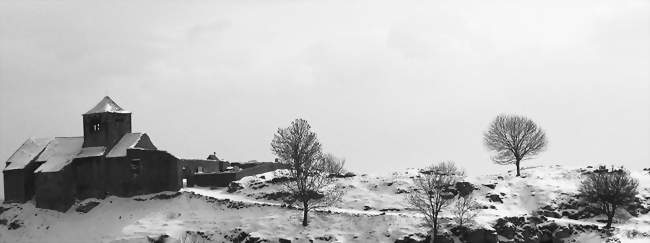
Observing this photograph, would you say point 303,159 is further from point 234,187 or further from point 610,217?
point 610,217

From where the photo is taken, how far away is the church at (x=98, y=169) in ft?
222

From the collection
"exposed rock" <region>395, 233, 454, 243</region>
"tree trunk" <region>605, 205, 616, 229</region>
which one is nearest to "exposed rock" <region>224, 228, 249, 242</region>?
"exposed rock" <region>395, 233, 454, 243</region>

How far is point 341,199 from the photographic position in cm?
6900

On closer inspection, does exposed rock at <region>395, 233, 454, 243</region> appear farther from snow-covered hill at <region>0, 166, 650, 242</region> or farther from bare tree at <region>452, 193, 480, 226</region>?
bare tree at <region>452, 193, 480, 226</region>

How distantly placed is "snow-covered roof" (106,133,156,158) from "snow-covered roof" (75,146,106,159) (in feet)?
3.22

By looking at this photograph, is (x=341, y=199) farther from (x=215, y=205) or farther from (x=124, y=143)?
(x=124, y=143)

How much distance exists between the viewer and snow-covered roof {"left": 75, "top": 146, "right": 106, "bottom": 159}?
69062 mm

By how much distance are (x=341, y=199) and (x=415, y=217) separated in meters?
8.92

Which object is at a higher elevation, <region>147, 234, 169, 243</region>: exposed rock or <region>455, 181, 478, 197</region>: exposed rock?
<region>455, 181, 478, 197</region>: exposed rock

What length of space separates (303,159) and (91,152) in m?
21.6

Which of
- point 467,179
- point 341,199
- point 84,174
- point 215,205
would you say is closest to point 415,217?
point 341,199

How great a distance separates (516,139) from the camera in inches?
3440

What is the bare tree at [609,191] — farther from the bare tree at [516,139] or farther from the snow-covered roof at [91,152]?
the snow-covered roof at [91,152]

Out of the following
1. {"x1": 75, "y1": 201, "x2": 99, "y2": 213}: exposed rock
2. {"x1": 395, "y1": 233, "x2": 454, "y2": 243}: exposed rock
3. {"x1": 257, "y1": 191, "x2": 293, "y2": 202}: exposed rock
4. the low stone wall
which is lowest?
{"x1": 395, "y1": 233, "x2": 454, "y2": 243}: exposed rock
